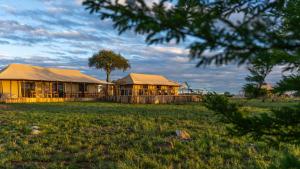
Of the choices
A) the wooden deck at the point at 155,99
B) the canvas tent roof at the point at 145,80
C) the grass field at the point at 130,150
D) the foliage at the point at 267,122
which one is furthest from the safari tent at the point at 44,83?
the foliage at the point at 267,122

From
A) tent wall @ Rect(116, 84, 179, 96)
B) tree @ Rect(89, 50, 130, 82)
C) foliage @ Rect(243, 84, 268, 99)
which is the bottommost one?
tent wall @ Rect(116, 84, 179, 96)

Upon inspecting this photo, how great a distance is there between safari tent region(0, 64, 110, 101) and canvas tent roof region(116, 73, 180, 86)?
401 centimetres

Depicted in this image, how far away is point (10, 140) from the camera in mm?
11711

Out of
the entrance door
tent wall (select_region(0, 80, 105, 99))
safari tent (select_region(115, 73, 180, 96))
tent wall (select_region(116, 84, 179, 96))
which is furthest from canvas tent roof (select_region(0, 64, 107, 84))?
tent wall (select_region(116, 84, 179, 96))

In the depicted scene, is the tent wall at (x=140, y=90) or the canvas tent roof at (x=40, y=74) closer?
the canvas tent roof at (x=40, y=74)

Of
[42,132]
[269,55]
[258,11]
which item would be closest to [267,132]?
[269,55]

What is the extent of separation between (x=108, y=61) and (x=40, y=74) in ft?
98.1

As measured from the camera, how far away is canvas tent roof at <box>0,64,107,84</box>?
143 ft

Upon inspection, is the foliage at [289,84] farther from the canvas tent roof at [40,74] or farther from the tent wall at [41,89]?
the canvas tent roof at [40,74]

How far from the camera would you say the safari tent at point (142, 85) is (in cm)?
5800

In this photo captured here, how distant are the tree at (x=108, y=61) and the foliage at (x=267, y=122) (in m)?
74.2

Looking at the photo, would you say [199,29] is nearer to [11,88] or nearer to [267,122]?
[267,122]

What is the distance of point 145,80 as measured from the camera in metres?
60.0

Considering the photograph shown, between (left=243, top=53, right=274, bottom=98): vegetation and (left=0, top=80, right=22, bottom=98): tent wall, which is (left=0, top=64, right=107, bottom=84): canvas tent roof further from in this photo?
(left=243, top=53, right=274, bottom=98): vegetation
